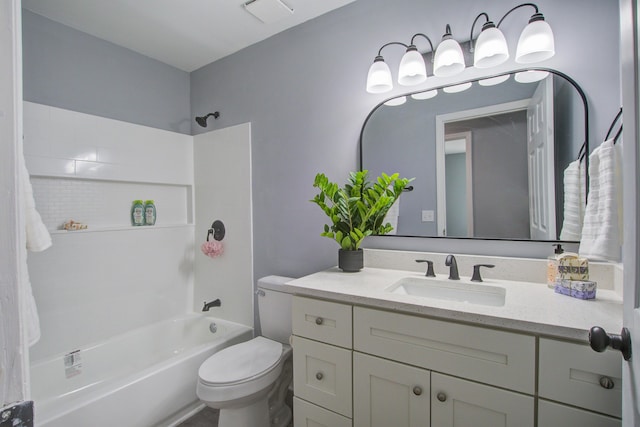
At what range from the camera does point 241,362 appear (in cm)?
164

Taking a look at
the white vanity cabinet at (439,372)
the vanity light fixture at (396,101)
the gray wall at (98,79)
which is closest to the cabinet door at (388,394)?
the white vanity cabinet at (439,372)

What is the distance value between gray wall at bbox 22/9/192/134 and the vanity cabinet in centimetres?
202

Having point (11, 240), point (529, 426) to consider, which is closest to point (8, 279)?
point (11, 240)

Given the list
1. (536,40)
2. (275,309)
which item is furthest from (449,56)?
(275,309)

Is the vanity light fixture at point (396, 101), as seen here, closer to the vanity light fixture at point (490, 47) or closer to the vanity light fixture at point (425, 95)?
the vanity light fixture at point (425, 95)

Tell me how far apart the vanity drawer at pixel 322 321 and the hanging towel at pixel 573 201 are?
1.01m

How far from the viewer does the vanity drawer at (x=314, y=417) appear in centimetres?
125

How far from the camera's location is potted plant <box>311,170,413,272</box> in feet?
5.16

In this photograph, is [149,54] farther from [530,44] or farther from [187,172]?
[530,44]

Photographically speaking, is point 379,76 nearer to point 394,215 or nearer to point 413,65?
point 413,65

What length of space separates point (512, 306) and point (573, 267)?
0.34 m

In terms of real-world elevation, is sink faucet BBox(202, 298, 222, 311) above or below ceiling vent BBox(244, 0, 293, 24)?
below

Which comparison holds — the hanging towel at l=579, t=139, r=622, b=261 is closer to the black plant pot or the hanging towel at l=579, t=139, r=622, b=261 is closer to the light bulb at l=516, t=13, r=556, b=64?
the light bulb at l=516, t=13, r=556, b=64

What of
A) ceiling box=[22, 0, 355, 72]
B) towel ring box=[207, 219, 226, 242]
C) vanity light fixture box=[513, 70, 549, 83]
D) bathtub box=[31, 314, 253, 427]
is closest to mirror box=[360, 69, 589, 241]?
vanity light fixture box=[513, 70, 549, 83]
